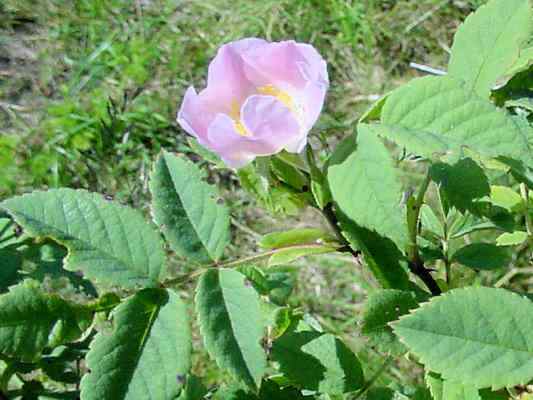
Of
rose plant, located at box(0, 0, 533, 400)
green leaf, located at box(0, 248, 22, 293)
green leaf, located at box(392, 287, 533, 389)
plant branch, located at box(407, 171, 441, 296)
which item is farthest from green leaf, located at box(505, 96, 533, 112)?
green leaf, located at box(0, 248, 22, 293)

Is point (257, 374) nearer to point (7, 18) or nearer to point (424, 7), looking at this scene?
point (424, 7)

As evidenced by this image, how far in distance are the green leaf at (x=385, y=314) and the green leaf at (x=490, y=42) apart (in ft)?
0.75

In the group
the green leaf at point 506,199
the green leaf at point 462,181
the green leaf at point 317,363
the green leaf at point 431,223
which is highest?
the green leaf at point 462,181

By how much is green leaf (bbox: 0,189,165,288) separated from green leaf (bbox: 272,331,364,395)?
185 mm

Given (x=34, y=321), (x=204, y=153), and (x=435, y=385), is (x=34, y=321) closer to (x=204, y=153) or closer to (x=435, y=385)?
(x=204, y=153)

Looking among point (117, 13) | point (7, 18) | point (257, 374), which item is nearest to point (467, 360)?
point (257, 374)

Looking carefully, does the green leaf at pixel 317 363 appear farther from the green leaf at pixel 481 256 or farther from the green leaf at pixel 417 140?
the green leaf at pixel 417 140

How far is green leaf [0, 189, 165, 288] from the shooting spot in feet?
2.85

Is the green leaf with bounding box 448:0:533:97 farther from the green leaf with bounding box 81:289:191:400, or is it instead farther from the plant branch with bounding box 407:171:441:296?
the green leaf with bounding box 81:289:191:400

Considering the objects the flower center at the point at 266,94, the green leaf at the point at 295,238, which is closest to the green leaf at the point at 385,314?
the green leaf at the point at 295,238

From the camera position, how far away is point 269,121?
773mm

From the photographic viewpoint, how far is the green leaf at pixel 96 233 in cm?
87

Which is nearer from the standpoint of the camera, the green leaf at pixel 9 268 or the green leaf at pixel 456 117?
the green leaf at pixel 456 117

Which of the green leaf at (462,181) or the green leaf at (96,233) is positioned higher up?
the green leaf at (462,181)
